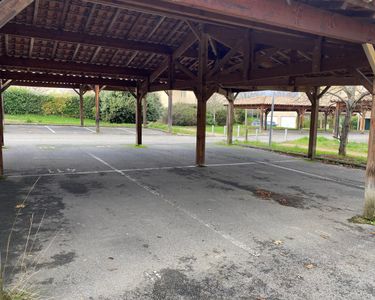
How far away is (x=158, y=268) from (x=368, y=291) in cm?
220

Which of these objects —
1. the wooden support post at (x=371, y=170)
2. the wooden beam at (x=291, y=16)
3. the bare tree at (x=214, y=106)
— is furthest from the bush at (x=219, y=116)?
the wooden beam at (x=291, y=16)

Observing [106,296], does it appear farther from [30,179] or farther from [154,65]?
[154,65]

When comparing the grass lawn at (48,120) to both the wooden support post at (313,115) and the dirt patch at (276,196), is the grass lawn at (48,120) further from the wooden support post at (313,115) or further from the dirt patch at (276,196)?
the dirt patch at (276,196)

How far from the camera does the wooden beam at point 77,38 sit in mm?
8586

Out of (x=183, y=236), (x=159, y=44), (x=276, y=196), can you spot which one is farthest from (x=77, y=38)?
(x=183, y=236)

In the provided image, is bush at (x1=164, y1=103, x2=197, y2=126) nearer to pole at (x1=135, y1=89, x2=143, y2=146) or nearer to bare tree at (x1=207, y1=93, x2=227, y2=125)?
bare tree at (x1=207, y1=93, x2=227, y2=125)

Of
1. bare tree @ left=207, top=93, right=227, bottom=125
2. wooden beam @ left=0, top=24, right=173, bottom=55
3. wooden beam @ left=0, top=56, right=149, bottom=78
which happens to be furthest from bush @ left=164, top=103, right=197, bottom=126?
wooden beam @ left=0, top=24, right=173, bottom=55

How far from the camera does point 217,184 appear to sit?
7961 millimetres

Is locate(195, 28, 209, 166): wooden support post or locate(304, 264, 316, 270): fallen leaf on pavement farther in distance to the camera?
locate(195, 28, 209, 166): wooden support post

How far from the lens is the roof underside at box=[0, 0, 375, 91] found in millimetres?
6355

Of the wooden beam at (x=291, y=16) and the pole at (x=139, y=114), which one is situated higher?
the wooden beam at (x=291, y=16)

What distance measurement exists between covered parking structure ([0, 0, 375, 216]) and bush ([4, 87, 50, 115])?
68.4ft

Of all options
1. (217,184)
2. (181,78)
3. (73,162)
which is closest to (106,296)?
(217,184)

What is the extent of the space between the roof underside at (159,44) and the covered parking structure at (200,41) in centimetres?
3
